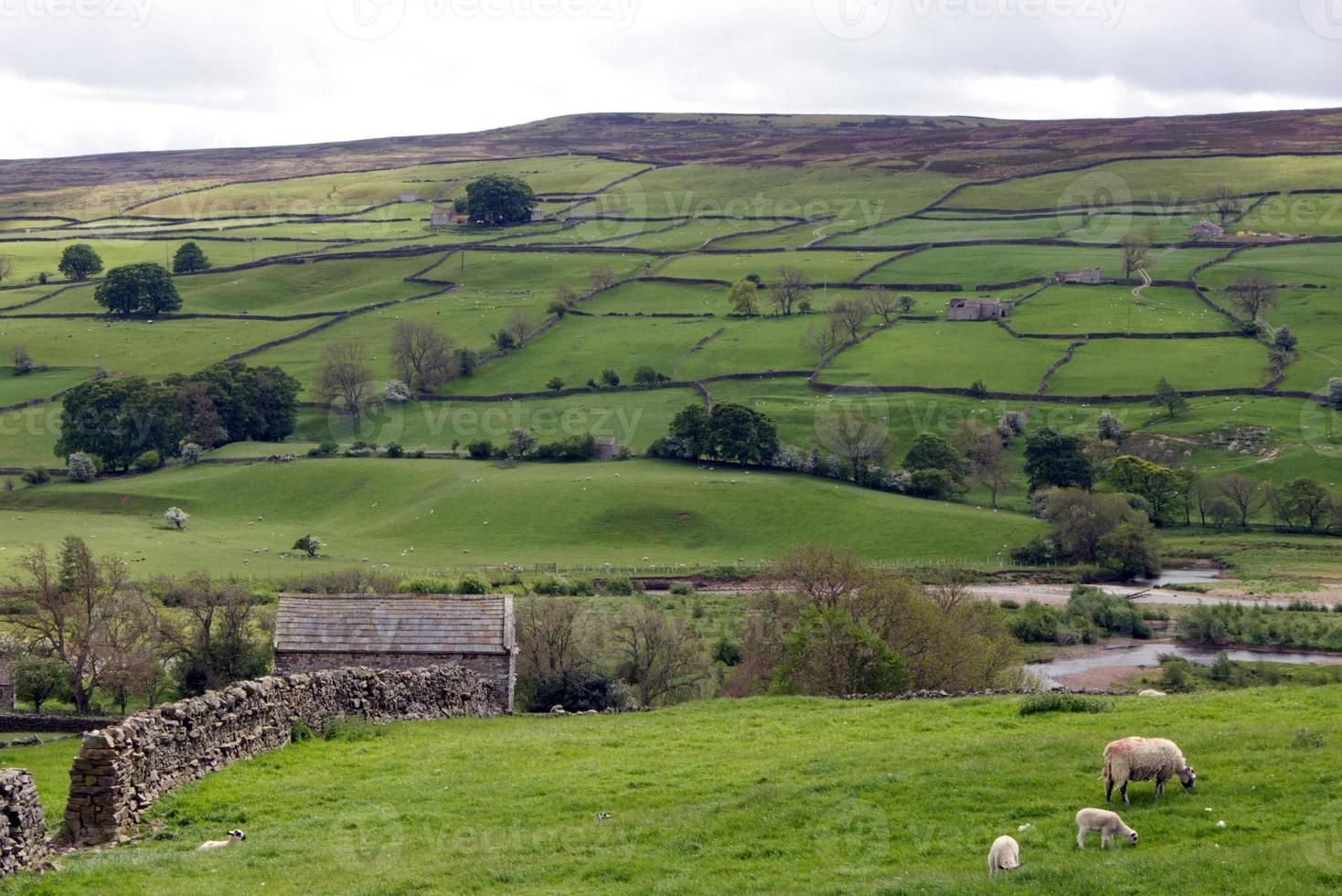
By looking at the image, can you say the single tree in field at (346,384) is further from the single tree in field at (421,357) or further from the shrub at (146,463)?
the shrub at (146,463)

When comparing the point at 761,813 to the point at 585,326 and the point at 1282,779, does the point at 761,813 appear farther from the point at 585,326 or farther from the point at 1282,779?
the point at 585,326

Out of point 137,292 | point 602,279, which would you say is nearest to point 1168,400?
point 602,279

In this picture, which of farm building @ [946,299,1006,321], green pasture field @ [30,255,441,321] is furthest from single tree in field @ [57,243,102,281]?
farm building @ [946,299,1006,321]

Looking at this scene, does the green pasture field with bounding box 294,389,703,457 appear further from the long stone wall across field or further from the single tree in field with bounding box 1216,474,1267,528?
the long stone wall across field

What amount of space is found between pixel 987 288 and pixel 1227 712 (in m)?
126

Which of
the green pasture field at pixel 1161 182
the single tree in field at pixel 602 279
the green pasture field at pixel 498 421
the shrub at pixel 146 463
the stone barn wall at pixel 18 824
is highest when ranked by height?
the green pasture field at pixel 1161 182

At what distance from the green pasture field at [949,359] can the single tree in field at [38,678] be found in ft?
268

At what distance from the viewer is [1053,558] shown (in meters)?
88.2

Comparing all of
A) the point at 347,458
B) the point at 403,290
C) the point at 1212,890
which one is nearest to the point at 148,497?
the point at 347,458

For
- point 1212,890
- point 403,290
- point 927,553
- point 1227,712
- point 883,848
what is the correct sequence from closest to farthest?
1. point 1212,890
2. point 883,848
3. point 1227,712
4. point 927,553
5. point 403,290

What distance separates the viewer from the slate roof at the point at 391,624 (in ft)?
111

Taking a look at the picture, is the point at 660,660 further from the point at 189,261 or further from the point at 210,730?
the point at 189,261

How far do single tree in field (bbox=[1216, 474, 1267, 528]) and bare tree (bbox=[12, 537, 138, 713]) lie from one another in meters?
75.0

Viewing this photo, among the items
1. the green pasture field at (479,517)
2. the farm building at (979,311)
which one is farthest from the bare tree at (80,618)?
the farm building at (979,311)
